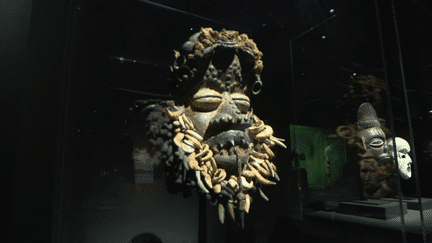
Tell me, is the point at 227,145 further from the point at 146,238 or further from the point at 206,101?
the point at 146,238

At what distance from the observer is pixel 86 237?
108 centimetres

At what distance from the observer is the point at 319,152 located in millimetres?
1528

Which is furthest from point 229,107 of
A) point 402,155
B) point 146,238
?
point 402,155

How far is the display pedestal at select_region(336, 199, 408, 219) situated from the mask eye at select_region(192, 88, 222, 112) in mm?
833

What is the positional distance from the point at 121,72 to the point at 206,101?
1.32ft

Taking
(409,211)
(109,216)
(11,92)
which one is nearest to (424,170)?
(409,211)

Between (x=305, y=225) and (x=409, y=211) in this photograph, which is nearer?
(x=409, y=211)

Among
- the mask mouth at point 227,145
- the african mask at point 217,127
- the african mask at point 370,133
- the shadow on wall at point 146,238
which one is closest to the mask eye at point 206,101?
the african mask at point 217,127

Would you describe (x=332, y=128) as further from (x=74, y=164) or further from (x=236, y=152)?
(x=74, y=164)

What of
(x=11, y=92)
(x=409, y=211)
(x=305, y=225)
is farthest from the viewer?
(x=305, y=225)

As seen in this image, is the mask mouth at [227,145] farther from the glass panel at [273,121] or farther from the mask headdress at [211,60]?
the mask headdress at [211,60]

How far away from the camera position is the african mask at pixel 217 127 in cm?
102

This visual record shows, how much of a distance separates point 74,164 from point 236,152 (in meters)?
0.61

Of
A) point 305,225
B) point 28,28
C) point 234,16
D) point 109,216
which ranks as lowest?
point 305,225
